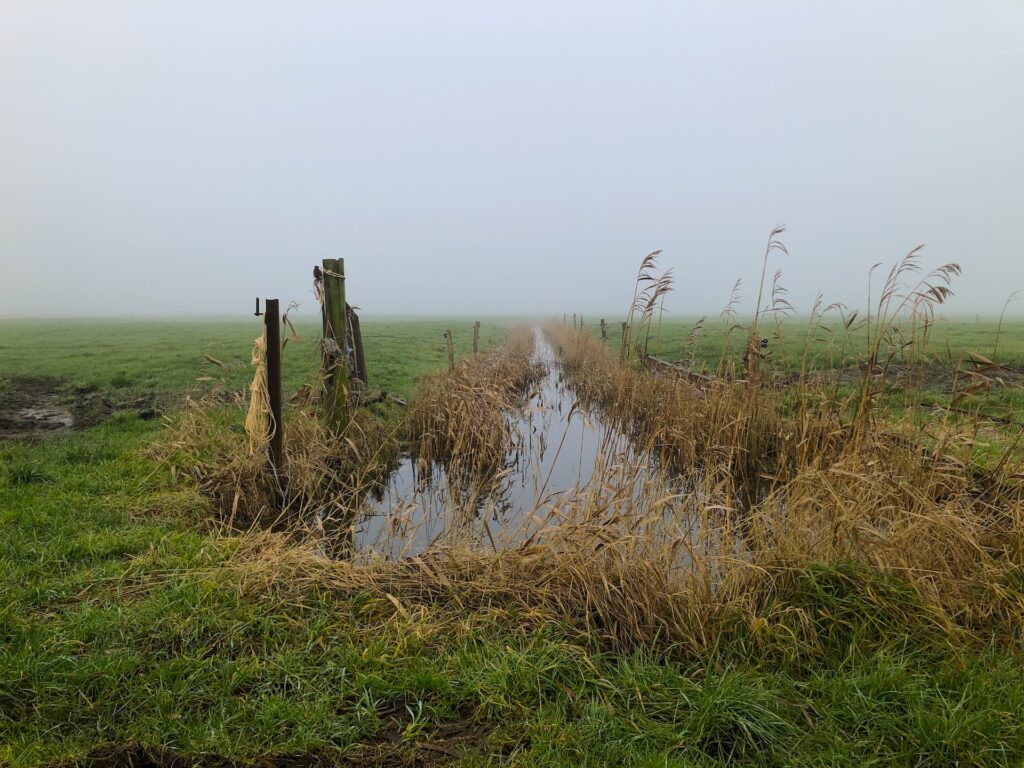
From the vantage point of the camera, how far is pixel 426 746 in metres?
2.31

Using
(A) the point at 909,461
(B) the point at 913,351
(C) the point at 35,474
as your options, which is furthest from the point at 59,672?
(B) the point at 913,351

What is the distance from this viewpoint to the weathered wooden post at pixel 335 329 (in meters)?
6.02

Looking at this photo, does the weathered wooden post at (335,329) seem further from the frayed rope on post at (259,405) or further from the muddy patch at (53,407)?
the muddy patch at (53,407)

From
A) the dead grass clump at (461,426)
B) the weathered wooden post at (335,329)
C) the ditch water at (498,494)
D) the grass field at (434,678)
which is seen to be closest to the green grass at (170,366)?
the dead grass clump at (461,426)

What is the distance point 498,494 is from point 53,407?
8.82 m

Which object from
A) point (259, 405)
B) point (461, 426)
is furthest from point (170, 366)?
point (259, 405)

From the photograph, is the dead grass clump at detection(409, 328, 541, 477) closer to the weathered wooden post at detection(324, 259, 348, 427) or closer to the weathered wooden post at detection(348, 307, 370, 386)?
the weathered wooden post at detection(348, 307, 370, 386)

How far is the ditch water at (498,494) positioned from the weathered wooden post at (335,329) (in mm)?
1546

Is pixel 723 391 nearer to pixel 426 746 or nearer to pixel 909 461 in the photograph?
pixel 909 461

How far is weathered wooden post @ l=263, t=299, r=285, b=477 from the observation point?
494 centimetres

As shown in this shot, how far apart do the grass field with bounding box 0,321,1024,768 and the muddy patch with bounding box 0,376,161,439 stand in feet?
16.8

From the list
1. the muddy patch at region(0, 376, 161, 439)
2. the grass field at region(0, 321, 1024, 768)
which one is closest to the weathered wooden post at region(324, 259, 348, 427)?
the grass field at region(0, 321, 1024, 768)

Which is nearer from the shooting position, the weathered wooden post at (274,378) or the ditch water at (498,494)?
the ditch water at (498,494)

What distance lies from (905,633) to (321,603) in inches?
140
